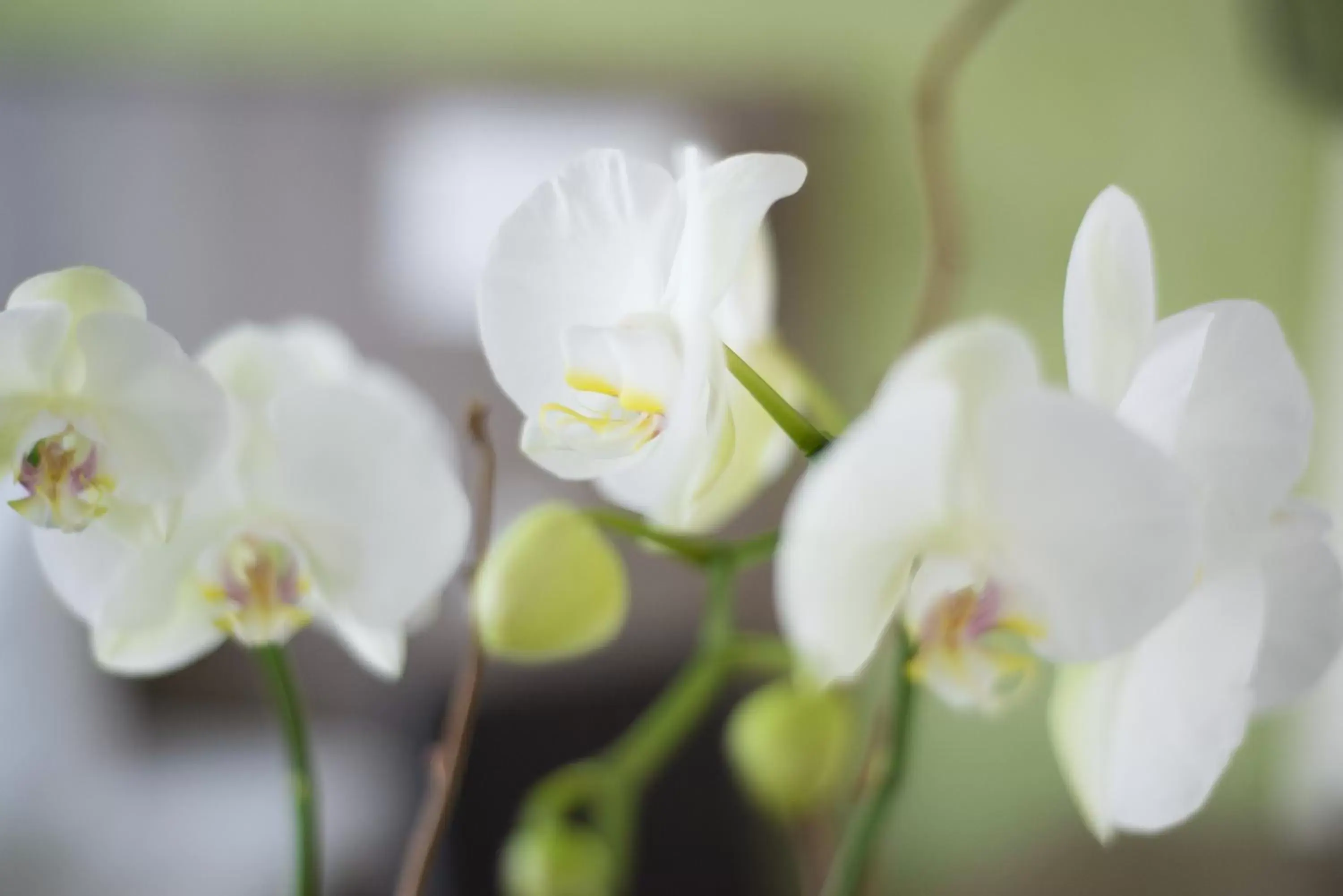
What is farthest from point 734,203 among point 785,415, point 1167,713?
point 1167,713

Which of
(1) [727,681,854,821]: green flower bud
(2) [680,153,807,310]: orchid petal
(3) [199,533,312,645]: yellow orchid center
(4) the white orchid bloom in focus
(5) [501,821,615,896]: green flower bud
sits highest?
(2) [680,153,807,310]: orchid petal

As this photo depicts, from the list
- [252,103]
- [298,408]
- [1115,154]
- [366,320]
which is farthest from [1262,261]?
[298,408]

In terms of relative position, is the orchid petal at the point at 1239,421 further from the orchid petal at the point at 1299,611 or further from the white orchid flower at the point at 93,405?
the white orchid flower at the point at 93,405

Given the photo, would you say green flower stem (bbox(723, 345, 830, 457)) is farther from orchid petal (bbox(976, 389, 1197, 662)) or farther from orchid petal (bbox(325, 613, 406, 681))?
orchid petal (bbox(325, 613, 406, 681))

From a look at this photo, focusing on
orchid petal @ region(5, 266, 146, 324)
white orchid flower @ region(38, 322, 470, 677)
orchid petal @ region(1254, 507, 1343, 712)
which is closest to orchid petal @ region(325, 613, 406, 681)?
white orchid flower @ region(38, 322, 470, 677)

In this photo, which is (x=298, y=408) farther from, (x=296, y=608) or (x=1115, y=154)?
(x=1115, y=154)

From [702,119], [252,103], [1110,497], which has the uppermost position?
[1110,497]
